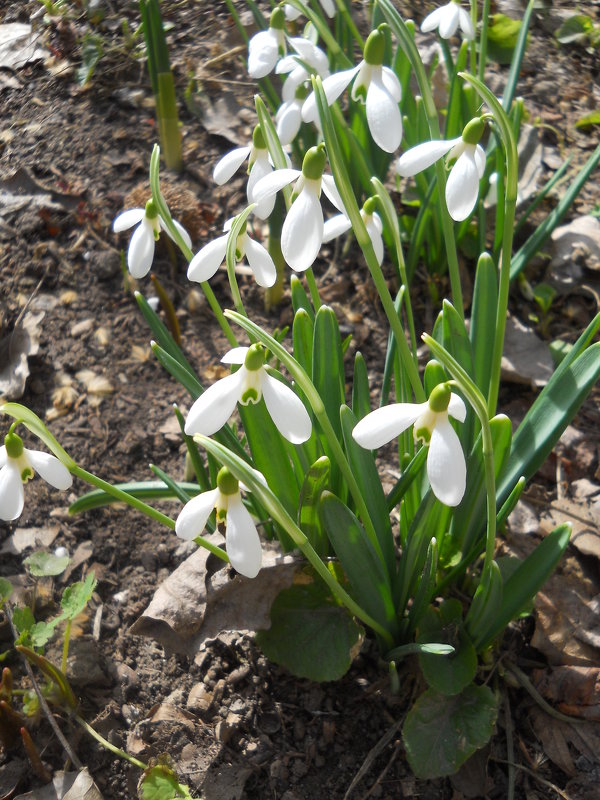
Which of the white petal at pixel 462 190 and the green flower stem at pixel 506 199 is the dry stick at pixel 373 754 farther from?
the white petal at pixel 462 190

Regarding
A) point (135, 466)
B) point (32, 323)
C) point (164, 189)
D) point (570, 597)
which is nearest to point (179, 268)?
point (164, 189)

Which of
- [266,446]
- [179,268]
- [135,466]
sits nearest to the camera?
[266,446]

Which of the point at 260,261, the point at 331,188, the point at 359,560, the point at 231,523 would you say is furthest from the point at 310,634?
the point at 331,188

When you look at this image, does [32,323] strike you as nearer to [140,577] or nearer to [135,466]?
[135,466]

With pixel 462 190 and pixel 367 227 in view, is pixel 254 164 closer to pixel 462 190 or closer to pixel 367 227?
pixel 367 227

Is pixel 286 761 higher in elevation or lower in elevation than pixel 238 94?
lower

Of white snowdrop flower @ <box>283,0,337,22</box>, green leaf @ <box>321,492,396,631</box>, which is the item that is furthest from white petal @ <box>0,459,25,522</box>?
white snowdrop flower @ <box>283,0,337,22</box>
